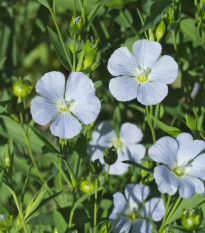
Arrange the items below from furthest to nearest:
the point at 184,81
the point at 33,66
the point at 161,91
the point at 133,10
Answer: the point at 33,66 < the point at 133,10 < the point at 184,81 < the point at 161,91

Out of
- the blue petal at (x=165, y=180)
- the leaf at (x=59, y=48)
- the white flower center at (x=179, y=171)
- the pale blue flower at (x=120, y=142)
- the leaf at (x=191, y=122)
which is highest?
the leaf at (x=59, y=48)

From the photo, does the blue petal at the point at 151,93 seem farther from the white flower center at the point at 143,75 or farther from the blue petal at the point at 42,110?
the blue petal at the point at 42,110

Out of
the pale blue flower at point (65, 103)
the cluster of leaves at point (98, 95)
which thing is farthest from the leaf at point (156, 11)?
the pale blue flower at point (65, 103)

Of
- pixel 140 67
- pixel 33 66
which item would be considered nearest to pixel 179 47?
pixel 140 67

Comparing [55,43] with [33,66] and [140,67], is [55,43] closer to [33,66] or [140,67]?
[140,67]

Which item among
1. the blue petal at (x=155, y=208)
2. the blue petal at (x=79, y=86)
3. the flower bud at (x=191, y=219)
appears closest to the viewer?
the flower bud at (x=191, y=219)

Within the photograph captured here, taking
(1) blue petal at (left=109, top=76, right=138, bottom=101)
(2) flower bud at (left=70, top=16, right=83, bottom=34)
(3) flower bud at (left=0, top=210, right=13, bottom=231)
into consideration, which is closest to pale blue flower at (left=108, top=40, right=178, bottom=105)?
(1) blue petal at (left=109, top=76, right=138, bottom=101)
